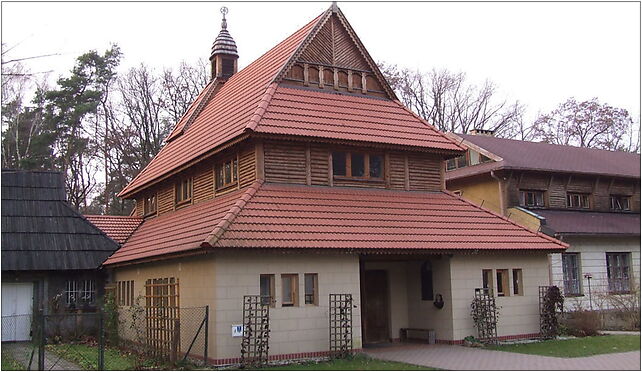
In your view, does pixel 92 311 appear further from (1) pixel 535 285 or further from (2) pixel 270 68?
(1) pixel 535 285

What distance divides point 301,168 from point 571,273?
13.2 m

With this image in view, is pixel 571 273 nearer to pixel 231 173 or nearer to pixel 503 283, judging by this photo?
pixel 503 283

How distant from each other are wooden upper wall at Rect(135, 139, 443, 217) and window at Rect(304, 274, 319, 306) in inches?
116

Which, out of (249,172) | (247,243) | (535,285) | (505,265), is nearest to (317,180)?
(249,172)

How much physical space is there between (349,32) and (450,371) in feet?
38.4

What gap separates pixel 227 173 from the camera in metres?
20.2

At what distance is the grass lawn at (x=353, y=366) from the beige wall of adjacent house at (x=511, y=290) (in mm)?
3766

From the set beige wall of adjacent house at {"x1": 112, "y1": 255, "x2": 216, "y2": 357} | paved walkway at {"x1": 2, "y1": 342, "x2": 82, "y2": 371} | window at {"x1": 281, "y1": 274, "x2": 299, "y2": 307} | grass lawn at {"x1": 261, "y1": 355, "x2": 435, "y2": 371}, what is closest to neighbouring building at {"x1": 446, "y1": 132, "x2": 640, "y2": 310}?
grass lawn at {"x1": 261, "y1": 355, "x2": 435, "y2": 371}

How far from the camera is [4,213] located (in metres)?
24.3

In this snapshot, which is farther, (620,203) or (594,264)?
(620,203)

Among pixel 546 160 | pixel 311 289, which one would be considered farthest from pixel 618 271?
pixel 311 289

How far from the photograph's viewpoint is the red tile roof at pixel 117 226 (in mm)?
26016

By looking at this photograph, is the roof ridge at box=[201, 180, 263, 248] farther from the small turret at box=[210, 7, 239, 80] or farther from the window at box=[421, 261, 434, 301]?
the small turret at box=[210, 7, 239, 80]

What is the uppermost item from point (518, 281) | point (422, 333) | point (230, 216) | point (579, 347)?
point (230, 216)
